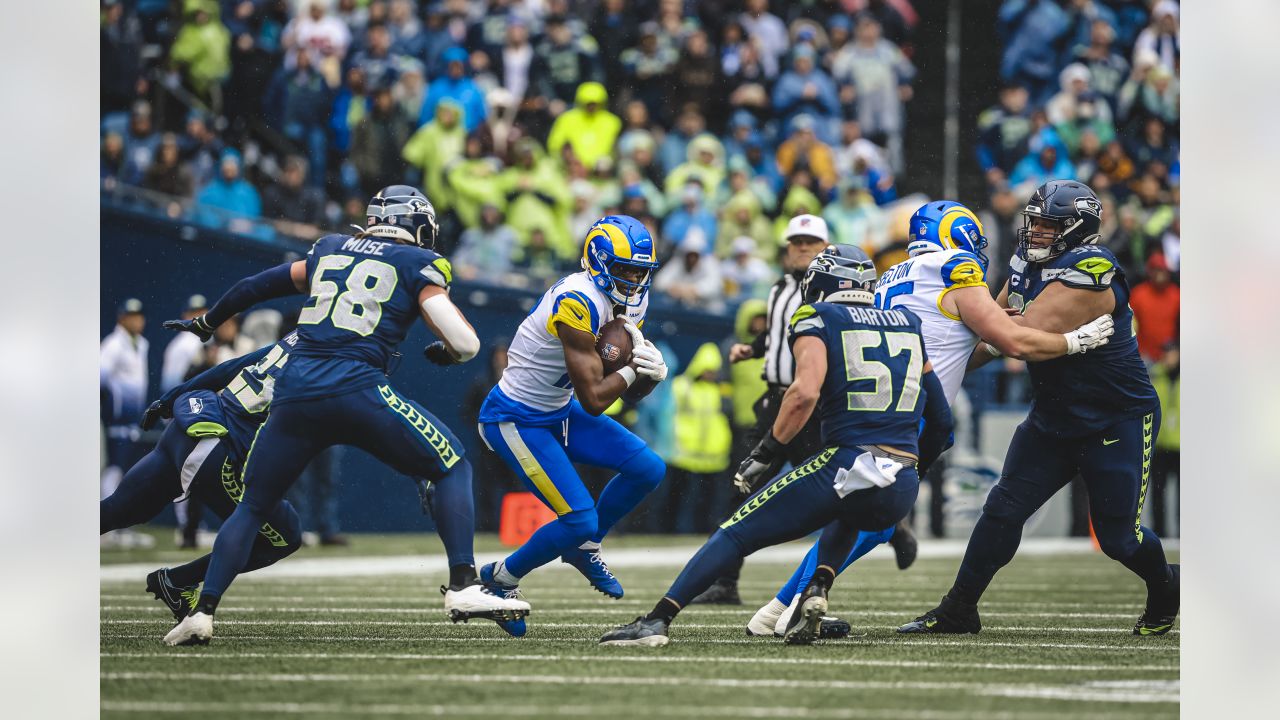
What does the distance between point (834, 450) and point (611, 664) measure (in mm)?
1189

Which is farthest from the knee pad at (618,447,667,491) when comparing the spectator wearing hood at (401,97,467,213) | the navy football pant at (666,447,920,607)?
the spectator wearing hood at (401,97,467,213)

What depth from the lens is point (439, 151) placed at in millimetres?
13414

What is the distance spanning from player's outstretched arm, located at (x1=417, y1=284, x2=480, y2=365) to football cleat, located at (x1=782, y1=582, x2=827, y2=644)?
146 cm

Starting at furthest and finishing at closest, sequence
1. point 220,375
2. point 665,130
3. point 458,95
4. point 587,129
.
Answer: point 665,130, point 587,129, point 458,95, point 220,375

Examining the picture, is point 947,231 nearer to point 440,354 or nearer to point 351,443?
point 440,354

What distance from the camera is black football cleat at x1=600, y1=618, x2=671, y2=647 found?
19.1 ft

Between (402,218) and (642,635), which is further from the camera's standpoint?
(402,218)

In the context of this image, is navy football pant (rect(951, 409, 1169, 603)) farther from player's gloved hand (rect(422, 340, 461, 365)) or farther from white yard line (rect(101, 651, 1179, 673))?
player's gloved hand (rect(422, 340, 461, 365))

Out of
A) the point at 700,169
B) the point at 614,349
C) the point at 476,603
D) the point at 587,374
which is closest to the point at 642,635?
the point at 476,603

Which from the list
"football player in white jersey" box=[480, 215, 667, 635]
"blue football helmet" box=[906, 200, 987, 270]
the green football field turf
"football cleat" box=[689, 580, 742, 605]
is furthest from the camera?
"football cleat" box=[689, 580, 742, 605]

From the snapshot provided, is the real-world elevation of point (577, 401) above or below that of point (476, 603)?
above

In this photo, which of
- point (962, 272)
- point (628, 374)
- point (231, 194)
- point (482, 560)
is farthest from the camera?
point (231, 194)

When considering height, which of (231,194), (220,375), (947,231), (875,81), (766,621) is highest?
(875,81)
